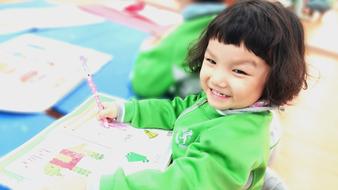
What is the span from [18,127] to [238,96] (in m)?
0.54

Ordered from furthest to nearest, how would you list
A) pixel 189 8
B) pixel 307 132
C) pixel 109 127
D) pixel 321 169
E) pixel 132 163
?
pixel 307 132, pixel 321 169, pixel 189 8, pixel 109 127, pixel 132 163

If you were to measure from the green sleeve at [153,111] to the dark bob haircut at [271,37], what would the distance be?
0.68 ft

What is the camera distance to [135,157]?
0.77 m

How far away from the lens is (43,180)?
0.69 m

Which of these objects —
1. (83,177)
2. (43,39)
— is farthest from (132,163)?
(43,39)

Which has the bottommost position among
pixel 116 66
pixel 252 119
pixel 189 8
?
pixel 116 66

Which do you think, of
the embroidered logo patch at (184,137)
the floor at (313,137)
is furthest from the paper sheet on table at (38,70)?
the floor at (313,137)

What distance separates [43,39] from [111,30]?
0.92 feet

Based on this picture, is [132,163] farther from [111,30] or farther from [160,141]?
[111,30]

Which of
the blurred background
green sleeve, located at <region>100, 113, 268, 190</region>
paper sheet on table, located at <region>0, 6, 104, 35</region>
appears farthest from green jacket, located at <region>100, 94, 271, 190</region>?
paper sheet on table, located at <region>0, 6, 104, 35</region>

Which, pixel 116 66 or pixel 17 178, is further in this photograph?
pixel 116 66

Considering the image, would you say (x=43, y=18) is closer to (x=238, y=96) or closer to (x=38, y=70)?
(x=38, y=70)

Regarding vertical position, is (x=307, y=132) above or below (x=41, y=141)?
below

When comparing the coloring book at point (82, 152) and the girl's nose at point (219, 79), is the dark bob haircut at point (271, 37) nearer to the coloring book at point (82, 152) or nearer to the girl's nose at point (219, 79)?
the girl's nose at point (219, 79)
